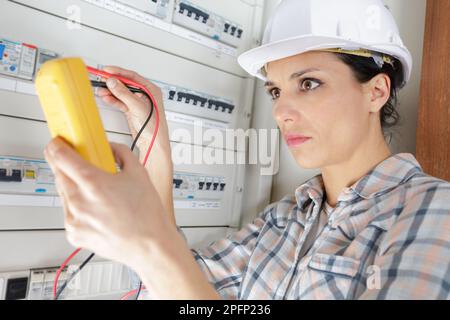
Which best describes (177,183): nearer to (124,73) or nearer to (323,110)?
(124,73)

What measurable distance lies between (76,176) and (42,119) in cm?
54

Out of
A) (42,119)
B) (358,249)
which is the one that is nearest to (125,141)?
(42,119)

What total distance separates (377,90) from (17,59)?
3.23ft

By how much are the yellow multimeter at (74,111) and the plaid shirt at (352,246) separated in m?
0.59

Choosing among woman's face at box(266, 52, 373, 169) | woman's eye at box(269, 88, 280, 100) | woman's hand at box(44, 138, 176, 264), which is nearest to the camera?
woman's hand at box(44, 138, 176, 264)

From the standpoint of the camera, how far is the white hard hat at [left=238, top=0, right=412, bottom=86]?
103 cm

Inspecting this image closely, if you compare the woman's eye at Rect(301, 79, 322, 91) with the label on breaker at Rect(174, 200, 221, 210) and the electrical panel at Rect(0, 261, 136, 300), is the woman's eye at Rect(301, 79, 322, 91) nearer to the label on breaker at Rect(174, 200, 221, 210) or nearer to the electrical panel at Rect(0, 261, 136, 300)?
the label on breaker at Rect(174, 200, 221, 210)

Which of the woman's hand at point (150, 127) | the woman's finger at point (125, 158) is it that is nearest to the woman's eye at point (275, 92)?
the woman's hand at point (150, 127)

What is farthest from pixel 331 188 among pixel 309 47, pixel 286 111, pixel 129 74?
pixel 129 74

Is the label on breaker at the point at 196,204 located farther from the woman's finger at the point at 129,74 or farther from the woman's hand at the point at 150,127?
the woman's finger at the point at 129,74

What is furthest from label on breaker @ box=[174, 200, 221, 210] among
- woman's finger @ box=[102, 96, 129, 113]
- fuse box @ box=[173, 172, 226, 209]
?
woman's finger @ box=[102, 96, 129, 113]

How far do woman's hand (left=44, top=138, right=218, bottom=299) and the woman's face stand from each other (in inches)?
21.6

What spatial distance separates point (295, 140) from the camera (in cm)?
107
